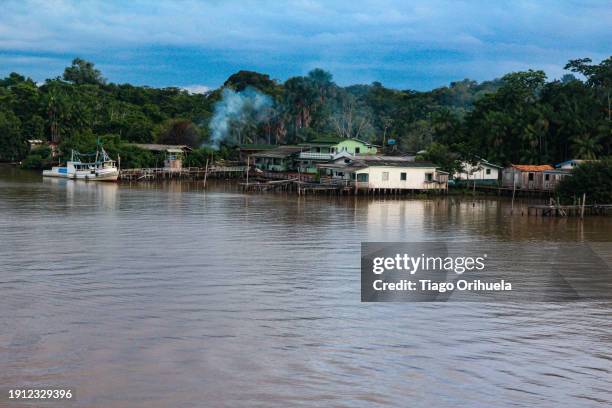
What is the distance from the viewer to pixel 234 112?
258 ft

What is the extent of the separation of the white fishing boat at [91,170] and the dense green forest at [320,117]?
2723 mm

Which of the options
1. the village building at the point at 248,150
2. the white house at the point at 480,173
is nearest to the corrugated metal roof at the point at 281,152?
the village building at the point at 248,150

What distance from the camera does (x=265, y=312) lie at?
15.1 meters

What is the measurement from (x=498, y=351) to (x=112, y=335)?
6.59 m

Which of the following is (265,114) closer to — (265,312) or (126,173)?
(126,173)

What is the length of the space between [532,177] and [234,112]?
125 feet

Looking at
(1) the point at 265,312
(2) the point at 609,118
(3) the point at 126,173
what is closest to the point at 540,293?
(1) the point at 265,312

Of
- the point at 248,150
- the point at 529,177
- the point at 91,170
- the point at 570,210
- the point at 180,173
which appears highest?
the point at 248,150

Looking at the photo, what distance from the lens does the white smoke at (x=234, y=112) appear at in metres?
75.4

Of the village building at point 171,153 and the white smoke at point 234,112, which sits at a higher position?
the white smoke at point 234,112

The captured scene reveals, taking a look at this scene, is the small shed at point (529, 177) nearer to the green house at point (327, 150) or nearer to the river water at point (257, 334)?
the green house at point (327, 150)

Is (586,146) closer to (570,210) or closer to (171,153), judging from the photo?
(570,210)

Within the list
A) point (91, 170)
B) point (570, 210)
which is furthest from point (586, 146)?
point (91, 170)

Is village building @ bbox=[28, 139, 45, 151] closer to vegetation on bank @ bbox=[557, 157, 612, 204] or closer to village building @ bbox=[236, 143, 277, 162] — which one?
village building @ bbox=[236, 143, 277, 162]
